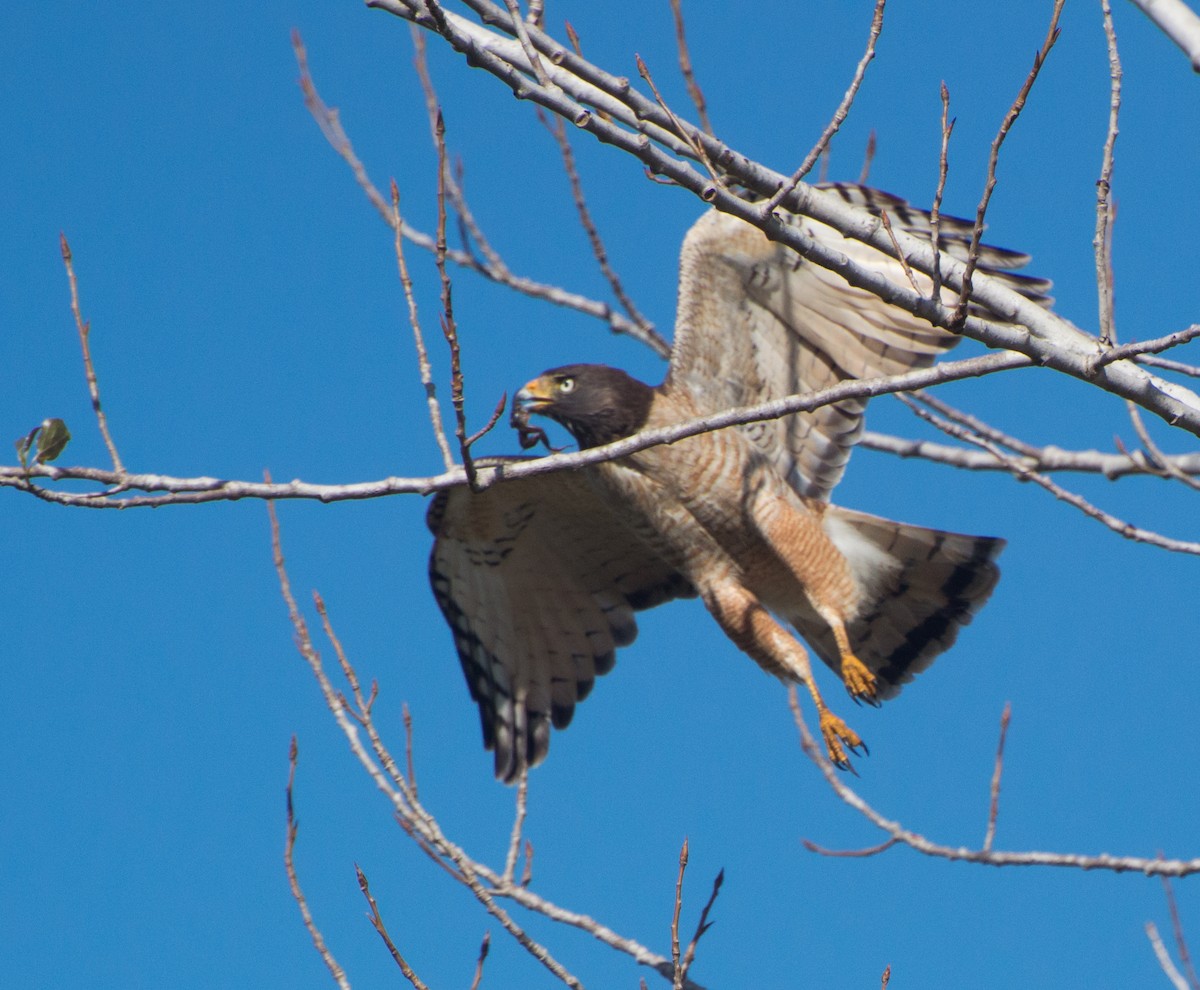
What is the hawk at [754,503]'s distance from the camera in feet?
18.6

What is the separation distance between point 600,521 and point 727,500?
0.79 m

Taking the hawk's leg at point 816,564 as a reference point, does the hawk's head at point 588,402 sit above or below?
above

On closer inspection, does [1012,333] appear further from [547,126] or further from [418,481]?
[547,126]

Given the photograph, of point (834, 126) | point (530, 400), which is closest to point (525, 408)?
point (530, 400)

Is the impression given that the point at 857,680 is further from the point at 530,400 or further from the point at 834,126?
the point at 834,126

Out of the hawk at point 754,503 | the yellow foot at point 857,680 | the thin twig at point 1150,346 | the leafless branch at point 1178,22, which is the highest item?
the hawk at point 754,503

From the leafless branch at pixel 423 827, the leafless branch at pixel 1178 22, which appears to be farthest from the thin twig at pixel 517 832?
the leafless branch at pixel 1178 22

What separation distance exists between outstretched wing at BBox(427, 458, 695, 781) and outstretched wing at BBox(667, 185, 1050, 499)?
2.98 ft

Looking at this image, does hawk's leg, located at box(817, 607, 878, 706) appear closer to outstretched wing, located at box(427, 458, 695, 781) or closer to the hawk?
the hawk

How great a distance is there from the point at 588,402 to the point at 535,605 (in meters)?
1.39

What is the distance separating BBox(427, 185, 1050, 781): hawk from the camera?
567cm

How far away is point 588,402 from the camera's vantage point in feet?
19.1

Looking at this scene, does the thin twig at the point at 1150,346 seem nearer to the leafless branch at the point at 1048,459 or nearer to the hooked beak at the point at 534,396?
the leafless branch at the point at 1048,459

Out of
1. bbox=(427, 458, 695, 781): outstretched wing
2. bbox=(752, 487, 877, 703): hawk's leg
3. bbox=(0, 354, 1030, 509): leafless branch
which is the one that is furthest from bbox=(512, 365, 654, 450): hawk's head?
bbox=(0, 354, 1030, 509): leafless branch
